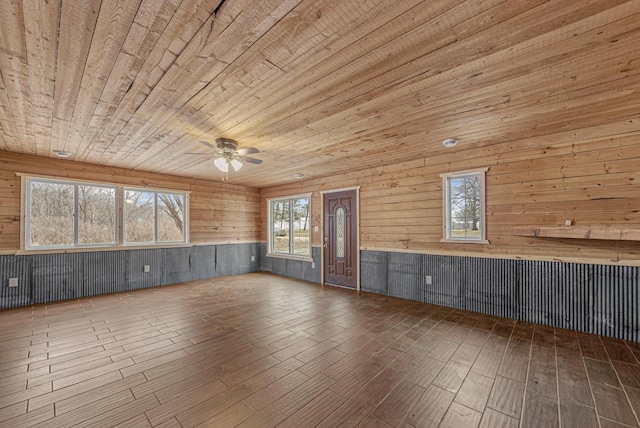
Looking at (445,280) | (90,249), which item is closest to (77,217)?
(90,249)

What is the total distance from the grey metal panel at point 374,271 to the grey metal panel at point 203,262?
3.84m

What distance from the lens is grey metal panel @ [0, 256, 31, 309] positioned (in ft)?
14.2

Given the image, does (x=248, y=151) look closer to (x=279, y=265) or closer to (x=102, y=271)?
(x=102, y=271)

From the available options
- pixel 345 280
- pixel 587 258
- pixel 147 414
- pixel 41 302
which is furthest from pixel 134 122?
pixel 587 258

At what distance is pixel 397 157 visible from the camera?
15.3ft

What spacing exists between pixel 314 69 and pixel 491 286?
395 cm

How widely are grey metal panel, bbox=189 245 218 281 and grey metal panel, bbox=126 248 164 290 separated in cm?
72

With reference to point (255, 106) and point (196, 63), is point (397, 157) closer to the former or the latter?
point (255, 106)

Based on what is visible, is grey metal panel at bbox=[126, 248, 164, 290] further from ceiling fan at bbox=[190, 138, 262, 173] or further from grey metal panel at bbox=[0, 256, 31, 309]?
ceiling fan at bbox=[190, 138, 262, 173]

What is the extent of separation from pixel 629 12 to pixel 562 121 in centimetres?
193

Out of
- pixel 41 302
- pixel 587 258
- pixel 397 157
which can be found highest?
pixel 397 157

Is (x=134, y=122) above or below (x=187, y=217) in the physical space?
above

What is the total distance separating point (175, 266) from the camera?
6.23 metres

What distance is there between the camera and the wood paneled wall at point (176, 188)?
4.46 meters
